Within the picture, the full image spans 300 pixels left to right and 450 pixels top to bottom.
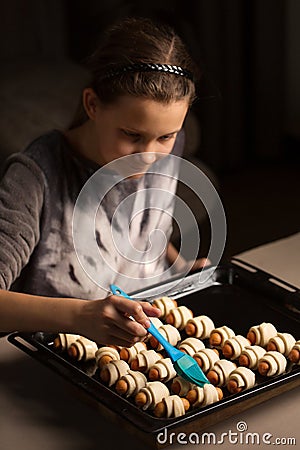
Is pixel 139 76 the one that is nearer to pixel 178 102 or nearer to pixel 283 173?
pixel 178 102

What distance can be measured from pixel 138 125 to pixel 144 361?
447 mm

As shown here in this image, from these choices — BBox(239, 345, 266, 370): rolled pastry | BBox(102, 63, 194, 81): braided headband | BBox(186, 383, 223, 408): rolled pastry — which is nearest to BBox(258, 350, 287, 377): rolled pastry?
BBox(239, 345, 266, 370): rolled pastry

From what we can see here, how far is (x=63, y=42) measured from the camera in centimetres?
420

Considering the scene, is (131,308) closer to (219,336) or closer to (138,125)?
(219,336)

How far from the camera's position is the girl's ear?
1781 mm

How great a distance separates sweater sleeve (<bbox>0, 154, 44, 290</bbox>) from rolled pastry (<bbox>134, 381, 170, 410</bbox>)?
1.28ft

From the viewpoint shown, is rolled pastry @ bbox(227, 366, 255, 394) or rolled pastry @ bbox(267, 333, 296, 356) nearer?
rolled pastry @ bbox(227, 366, 255, 394)

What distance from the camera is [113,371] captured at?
1.44m

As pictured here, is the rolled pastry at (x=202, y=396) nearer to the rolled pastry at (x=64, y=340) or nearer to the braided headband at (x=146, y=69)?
the rolled pastry at (x=64, y=340)

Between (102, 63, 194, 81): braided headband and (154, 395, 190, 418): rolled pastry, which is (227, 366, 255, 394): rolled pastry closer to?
(154, 395, 190, 418): rolled pastry

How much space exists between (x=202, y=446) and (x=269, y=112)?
312cm

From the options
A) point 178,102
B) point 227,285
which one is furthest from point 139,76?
point 227,285

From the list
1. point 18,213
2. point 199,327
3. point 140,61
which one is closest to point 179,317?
point 199,327

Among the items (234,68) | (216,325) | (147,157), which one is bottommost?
(234,68)
